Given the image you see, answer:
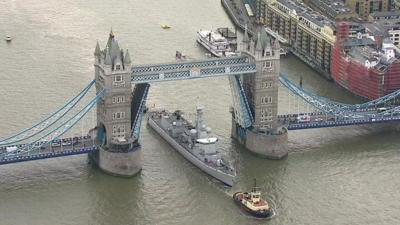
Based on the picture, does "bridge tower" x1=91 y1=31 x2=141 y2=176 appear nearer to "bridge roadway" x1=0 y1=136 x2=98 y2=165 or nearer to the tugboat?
"bridge roadway" x1=0 y1=136 x2=98 y2=165

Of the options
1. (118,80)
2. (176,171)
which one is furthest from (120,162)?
(118,80)

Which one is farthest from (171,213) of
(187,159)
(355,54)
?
(355,54)

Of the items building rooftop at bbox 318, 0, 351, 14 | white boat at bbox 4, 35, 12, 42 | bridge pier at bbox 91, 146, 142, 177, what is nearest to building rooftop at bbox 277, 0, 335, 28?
building rooftop at bbox 318, 0, 351, 14

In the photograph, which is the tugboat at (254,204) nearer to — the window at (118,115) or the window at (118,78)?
the window at (118,115)

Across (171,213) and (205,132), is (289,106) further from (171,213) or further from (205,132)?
(171,213)

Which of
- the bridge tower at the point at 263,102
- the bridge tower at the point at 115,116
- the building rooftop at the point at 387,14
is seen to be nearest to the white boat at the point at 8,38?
the bridge tower at the point at 115,116
